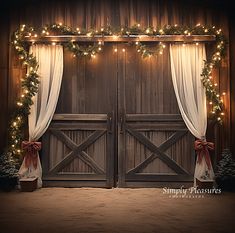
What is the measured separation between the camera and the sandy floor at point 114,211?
12.4 ft

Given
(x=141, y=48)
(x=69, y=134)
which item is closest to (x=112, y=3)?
(x=141, y=48)

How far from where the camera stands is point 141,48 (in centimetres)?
606

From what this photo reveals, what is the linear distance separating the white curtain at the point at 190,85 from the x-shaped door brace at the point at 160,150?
0.93ft

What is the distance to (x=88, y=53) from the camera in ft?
20.1

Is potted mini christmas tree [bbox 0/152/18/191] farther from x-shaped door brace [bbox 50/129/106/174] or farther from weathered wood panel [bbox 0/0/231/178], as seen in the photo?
x-shaped door brace [bbox 50/129/106/174]

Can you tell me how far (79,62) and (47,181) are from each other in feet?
7.65

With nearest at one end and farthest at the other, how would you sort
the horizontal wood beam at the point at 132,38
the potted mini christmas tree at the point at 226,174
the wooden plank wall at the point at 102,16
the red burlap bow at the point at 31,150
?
the potted mini christmas tree at the point at 226,174, the red burlap bow at the point at 31,150, the horizontal wood beam at the point at 132,38, the wooden plank wall at the point at 102,16

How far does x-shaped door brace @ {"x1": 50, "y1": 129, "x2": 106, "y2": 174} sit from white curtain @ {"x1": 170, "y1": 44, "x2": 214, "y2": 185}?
1.61m

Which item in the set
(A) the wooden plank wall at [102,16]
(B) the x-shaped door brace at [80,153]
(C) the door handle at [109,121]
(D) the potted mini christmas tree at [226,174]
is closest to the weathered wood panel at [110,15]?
(A) the wooden plank wall at [102,16]

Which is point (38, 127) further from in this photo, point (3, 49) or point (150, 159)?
point (150, 159)

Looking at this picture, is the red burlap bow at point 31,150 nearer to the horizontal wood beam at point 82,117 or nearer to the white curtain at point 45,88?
the white curtain at point 45,88

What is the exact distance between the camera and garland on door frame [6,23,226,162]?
6.05 metres

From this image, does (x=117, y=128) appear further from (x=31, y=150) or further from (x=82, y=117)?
(x=31, y=150)

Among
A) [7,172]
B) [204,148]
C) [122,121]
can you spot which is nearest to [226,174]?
[204,148]
